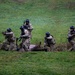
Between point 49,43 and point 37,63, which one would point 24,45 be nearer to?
point 49,43

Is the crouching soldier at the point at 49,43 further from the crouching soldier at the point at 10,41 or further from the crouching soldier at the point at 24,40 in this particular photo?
the crouching soldier at the point at 10,41

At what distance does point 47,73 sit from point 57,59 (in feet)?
8.57

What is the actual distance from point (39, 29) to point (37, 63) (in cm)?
1161

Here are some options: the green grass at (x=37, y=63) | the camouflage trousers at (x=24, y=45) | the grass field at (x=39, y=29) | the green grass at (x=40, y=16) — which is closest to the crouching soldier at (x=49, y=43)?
the camouflage trousers at (x=24, y=45)

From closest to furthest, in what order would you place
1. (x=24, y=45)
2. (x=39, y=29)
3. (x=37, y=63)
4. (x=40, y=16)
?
(x=37, y=63) → (x=24, y=45) → (x=39, y=29) → (x=40, y=16)

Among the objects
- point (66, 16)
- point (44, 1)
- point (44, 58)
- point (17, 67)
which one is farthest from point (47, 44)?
point (44, 1)

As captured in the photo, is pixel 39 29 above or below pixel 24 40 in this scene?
above

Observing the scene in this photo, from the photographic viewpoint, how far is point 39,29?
26984 mm

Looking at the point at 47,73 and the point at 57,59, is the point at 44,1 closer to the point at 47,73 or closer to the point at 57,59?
the point at 57,59

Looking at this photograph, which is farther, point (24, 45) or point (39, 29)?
point (39, 29)

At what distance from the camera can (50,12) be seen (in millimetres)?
33125

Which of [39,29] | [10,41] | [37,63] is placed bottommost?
[37,63]

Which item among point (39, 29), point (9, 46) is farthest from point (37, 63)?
point (39, 29)

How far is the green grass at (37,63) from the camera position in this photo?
46.0ft
